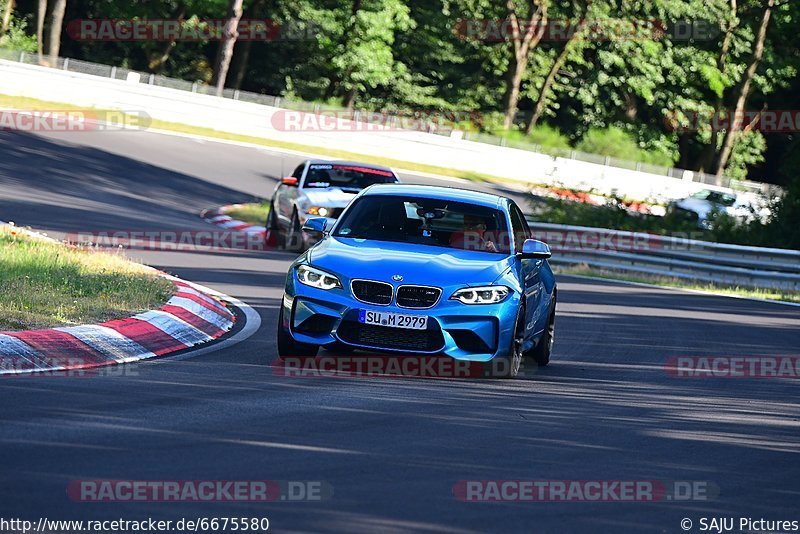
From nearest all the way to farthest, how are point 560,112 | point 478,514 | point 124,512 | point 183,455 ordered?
point 124,512 < point 478,514 < point 183,455 < point 560,112

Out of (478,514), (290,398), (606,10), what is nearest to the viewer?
(478,514)

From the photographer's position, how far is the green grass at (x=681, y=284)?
23.3 metres

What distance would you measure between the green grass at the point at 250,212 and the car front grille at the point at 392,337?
1663cm

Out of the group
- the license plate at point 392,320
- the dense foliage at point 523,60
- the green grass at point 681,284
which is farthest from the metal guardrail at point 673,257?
the dense foliage at point 523,60

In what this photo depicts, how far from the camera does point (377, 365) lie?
10.4m

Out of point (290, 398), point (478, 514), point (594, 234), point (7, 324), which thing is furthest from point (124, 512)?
point (594, 234)

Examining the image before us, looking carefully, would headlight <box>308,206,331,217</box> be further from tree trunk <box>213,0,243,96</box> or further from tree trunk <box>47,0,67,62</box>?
tree trunk <box>47,0,67,62</box>

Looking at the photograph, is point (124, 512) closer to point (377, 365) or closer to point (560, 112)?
point (377, 365)

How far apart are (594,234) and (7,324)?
1804cm

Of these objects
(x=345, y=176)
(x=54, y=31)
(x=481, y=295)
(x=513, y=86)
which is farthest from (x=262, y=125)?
(x=481, y=295)

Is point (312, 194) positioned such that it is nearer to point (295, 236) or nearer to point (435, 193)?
point (295, 236)

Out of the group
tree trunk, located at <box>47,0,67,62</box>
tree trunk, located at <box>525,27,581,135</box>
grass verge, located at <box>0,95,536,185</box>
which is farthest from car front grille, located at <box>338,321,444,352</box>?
tree trunk, located at <box>525,27,581,135</box>

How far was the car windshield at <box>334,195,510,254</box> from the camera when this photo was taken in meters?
11.1

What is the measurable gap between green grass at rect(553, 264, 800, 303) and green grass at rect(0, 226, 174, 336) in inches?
470
